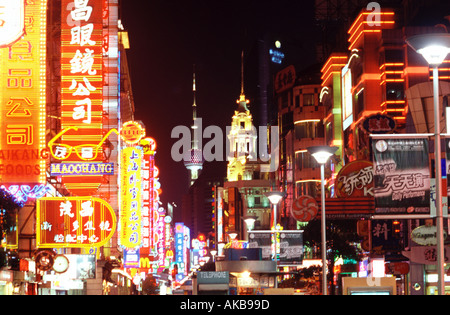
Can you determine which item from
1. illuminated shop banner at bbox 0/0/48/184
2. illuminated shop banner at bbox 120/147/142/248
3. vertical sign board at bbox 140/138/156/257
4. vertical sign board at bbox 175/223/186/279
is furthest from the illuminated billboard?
vertical sign board at bbox 175/223/186/279

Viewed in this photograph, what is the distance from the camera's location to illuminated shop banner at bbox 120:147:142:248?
68.6 meters

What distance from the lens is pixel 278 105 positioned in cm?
14550

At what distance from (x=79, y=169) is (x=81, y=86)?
20.9 ft

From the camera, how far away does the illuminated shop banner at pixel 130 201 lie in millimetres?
68625

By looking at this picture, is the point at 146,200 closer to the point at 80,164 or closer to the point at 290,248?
the point at 80,164

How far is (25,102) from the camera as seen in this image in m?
39.3

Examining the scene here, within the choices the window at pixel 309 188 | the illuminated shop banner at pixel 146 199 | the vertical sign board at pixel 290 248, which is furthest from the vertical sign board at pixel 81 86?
the window at pixel 309 188

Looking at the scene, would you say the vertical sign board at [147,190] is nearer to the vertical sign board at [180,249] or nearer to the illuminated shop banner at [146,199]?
the illuminated shop banner at [146,199]

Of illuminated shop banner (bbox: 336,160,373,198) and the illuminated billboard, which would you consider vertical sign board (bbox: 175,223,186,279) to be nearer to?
the illuminated billboard

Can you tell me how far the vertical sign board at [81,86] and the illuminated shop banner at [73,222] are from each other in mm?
3386

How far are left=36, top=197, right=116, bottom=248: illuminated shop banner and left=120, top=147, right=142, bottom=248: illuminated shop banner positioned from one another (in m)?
24.4

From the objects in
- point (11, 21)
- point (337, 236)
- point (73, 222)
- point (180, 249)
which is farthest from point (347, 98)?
point (180, 249)
